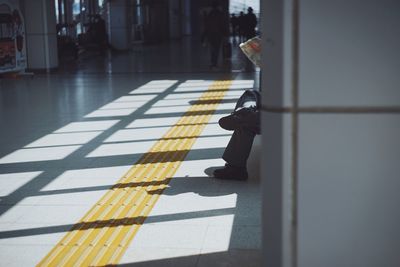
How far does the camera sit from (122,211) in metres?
4.19

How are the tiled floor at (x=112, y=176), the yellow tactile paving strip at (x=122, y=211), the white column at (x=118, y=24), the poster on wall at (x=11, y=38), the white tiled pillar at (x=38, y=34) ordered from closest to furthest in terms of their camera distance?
1. the yellow tactile paving strip at (x=122, y=211)
2. the tiled floor at (x=112, y=176)
3. the poster on wall at (x=11, y=38)
4. the white tiled pillar at (x=38, y=34)
5. the white column at (x=118, y=24)

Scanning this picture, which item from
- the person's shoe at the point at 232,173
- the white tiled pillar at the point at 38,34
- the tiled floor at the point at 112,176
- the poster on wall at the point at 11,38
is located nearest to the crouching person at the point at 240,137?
the person's shoe at the point at 232,173

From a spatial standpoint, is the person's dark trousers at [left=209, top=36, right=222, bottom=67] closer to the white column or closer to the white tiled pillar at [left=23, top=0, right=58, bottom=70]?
the white tiled pillar at [left=23, top=0, right=58, bottom=70]

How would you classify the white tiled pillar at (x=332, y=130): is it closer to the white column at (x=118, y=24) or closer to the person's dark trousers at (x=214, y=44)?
the person's dark trousers at (x=214, y=44)

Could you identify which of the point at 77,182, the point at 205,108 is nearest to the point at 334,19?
the point at 77,182

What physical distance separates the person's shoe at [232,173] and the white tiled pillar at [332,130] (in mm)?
2852

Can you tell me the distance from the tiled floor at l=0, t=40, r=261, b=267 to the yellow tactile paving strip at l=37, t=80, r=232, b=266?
8cm

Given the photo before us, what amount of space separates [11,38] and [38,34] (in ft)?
3.94

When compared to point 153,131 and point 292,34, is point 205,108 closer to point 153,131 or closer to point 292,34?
point 153,131

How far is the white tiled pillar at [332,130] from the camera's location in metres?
1.94

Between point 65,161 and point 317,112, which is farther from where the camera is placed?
point 65,161

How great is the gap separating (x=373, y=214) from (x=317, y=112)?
43 centimetres

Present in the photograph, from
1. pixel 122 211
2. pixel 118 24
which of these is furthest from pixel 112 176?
pixel 118 24

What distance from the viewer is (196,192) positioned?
4641mm
